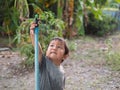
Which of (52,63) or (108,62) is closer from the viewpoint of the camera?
(52,63)

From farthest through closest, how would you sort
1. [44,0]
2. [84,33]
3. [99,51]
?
[84,33]
[44,0]
[99,51]

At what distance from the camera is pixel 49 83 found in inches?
98.7

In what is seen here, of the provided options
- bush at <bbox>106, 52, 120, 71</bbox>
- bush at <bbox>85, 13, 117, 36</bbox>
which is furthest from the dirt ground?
bush at <bbox>85, 13, 117, 36</bbox>

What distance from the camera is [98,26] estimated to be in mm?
9922

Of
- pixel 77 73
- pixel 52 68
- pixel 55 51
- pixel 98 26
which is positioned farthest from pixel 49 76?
pixel 98 26

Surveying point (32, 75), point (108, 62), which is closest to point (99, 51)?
point (108, 62)

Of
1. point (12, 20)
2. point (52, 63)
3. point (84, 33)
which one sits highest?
point (52, 63)

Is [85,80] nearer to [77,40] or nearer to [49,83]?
[49,83]

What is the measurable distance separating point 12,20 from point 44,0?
97cm

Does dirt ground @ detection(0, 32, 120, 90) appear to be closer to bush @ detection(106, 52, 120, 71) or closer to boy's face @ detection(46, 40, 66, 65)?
bush @ detection(106, 52, 120, 71)

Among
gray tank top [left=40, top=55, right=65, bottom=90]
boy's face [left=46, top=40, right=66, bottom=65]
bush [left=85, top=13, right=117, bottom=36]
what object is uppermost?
boy's face [left=46, top=40, right=66, bottom=65]

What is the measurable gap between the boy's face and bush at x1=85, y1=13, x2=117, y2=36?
292 inches

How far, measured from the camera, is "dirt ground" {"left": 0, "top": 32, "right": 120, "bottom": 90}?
4.91 metres

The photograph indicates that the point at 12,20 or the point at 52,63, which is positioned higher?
the point at 52,63
